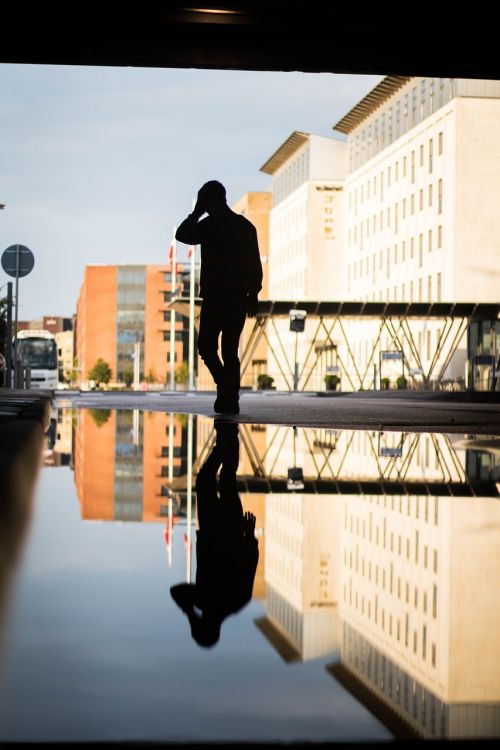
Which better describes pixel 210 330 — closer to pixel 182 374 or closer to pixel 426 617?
pixel 426 617

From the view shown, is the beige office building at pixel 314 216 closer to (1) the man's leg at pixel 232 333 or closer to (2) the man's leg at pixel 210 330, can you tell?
(1) the man's leg at pixel 232 333

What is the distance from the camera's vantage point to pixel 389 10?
1264 cm

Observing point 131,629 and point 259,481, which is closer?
point 131,629

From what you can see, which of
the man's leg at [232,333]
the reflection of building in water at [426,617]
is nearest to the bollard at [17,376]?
the man's leg at [232,333]

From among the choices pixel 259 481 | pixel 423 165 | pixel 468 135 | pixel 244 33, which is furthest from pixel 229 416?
pixel 423 165

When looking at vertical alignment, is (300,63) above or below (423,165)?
below

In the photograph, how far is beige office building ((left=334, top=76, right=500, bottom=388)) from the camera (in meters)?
76.6

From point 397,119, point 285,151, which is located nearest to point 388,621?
point 397,119

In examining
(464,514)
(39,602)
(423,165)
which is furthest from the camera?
(423,165)

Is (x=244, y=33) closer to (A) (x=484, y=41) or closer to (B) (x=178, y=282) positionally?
(A) (x=484, y=41)

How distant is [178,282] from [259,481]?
17913 centimetres

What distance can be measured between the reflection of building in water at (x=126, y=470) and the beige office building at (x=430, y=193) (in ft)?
194

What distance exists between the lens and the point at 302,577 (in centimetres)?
326

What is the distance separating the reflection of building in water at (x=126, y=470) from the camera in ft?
16.1
